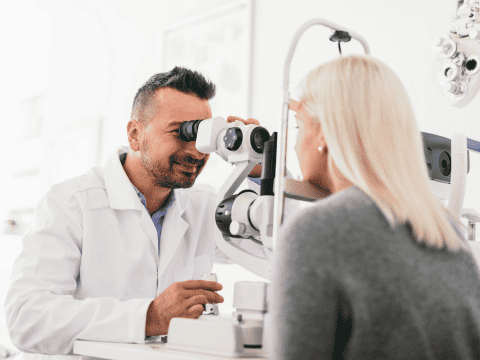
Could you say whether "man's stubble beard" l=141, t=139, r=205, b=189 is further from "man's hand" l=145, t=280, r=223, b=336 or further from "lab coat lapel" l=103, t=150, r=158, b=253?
"man's hand" l=145, t=280, r=223, b=336

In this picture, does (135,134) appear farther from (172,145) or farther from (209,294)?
(209,294)

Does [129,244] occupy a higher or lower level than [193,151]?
lower

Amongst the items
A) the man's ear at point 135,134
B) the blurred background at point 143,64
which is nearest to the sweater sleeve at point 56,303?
the man's ear at point 135,134

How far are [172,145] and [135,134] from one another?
0.19m

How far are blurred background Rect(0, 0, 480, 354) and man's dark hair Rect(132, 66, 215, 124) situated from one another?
0.58 metres

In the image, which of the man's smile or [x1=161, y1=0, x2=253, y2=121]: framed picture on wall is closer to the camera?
the man's smile

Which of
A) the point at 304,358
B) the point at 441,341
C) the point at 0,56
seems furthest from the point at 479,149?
the point at 0,56

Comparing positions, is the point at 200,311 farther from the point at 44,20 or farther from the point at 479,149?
the point at 44,20

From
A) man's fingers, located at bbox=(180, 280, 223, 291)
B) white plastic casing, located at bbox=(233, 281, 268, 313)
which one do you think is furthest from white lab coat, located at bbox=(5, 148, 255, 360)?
white plastic casing, located at bbox=(233, 281, 268, 313)

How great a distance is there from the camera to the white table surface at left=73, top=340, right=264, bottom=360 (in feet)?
2.79

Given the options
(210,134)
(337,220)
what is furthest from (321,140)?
(210,134)

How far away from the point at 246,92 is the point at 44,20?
2442 millimetres

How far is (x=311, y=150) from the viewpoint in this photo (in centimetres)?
86

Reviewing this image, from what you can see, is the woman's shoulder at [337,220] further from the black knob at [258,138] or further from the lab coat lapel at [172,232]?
the lab coat lapel at [172,232]
